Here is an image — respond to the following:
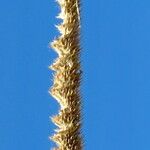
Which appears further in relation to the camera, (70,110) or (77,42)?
(77,42)

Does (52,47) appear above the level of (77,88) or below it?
above

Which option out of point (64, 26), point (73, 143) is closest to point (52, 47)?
point (64, 26)

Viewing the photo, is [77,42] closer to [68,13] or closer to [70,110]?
[68,13]

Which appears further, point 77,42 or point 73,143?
point 77,42

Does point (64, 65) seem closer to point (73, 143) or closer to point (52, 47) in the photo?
point (52, 47)

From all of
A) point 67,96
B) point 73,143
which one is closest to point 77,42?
point 67,96

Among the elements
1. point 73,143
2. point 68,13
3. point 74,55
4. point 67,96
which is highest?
point 68,13
